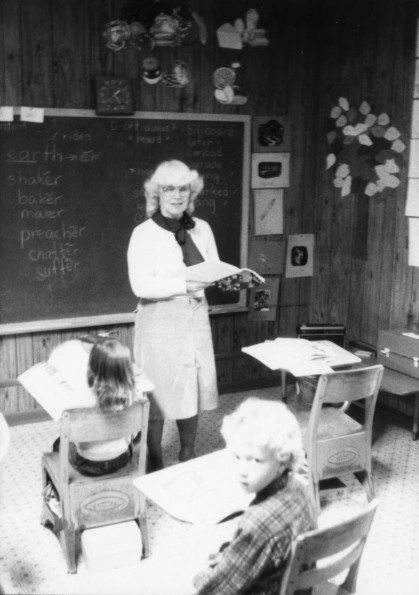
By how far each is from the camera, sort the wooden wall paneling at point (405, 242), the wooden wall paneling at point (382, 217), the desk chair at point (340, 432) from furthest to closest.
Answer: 1. the wooden wall paneling at point (382, 217)
2. the wooden wall paneling at point (405, 242)
3. the desk chair at point (340, 432)

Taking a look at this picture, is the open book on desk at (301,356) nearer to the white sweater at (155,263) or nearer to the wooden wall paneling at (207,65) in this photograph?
the white sweater at (155,263)

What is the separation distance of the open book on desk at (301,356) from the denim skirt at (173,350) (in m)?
0.25

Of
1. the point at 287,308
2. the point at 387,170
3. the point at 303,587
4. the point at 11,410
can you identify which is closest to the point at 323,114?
the point at 387,170

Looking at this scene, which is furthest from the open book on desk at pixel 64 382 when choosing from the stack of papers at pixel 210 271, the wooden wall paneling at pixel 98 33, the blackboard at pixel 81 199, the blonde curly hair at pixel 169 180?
the wooden wall paneling at pixel 98 33

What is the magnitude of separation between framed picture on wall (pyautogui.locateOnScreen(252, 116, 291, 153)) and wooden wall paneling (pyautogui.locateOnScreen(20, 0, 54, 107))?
53.1 inches

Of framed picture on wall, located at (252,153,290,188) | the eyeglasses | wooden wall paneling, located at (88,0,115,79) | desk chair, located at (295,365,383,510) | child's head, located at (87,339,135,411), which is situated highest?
wooden wall paneling, located at (88,0,115,79)

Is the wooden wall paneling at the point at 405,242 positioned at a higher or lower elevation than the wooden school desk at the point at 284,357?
higher

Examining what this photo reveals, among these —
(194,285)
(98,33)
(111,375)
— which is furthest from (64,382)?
(98,33)

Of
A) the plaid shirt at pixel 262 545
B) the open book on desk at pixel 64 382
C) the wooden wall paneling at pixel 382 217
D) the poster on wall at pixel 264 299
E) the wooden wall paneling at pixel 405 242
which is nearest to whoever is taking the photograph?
the plaid shirt at pixel 262 545

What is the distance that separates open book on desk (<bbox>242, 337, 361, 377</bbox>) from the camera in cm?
326

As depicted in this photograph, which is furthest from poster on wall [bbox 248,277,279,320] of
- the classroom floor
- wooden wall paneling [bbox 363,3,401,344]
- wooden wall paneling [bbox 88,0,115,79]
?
wooden wall paneling [bbox 88,0,115,79]

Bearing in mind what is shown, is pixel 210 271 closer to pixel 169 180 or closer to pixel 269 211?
pixel 169 180

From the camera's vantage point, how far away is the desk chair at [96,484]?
2613mm

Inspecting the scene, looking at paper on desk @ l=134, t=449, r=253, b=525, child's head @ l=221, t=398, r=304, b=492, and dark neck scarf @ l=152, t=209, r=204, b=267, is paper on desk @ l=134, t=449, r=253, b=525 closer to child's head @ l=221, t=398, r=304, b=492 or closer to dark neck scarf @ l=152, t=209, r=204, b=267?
child's head @ l=221, t=398, r=304, b=492
